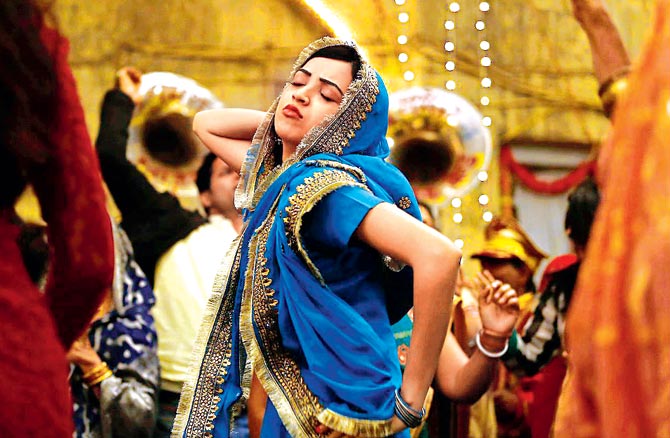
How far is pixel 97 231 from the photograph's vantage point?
210cm

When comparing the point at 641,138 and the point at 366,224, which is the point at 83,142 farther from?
the point at 641,138

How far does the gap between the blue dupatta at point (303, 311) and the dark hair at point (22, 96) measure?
78cm

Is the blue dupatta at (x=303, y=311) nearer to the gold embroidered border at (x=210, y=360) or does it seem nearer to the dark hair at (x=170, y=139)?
the gold embroidered border at (x=210, y=360)

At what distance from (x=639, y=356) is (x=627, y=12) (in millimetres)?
12118

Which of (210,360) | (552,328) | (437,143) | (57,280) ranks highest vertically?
(57,280)

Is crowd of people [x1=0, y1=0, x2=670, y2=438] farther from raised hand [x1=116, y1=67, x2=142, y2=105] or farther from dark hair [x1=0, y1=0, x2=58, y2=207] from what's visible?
raised hand [x1=116, y1=67, x2=142, y2=105]

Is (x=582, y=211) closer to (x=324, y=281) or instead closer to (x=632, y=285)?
(x=324, y=281)

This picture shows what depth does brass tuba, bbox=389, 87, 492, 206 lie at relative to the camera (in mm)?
7453

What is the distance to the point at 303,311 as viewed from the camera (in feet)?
8.71

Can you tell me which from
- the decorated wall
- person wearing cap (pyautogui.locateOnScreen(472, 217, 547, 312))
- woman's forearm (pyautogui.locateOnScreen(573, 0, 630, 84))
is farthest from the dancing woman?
the decorated wall

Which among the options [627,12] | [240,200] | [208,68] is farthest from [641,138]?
[627,12]

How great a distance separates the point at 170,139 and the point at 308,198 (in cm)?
362

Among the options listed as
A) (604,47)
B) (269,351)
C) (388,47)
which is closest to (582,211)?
(604,47)

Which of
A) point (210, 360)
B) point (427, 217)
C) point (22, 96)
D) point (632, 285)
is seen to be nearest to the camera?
point (632, 285)
